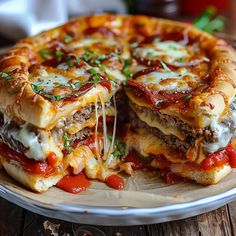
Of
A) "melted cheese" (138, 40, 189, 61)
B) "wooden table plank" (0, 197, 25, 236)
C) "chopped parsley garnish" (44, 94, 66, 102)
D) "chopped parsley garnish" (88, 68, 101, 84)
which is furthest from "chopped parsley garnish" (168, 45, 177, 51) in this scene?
"wooden table plank" (0, 197, 25, 236)

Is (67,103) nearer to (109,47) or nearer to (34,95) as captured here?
(34,95)

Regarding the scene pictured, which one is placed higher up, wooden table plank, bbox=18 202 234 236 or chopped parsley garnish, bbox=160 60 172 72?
chopped parsley garnish, bbox=160 60 172 72

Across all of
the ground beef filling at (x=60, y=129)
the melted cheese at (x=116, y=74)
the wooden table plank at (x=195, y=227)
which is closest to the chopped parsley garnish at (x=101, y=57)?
the melted cheese at (x=116, y=74)

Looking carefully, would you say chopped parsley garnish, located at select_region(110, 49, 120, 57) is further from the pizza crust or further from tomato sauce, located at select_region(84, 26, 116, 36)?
the pizza crust

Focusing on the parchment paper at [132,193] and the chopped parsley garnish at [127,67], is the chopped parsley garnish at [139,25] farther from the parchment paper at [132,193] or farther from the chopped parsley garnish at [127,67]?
the parchment paper at [132,193]

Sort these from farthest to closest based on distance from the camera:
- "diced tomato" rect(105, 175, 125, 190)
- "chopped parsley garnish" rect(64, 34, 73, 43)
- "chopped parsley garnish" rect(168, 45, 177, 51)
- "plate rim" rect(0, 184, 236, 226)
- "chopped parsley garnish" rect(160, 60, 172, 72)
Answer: "chopped parsley garnish" rect(64, 34, 73, 43) → "chopped parsley garnish" rect(168, 45, 177, 51) → "chopped parsley garnish" rect(160, 60, 172, 72) → "diced tomato" rect(105, 175, 125, 190) → "plate rim" rect(0, 184, 236, 226)

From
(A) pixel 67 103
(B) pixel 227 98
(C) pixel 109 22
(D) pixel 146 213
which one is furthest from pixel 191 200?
(C) pixel 109 22
